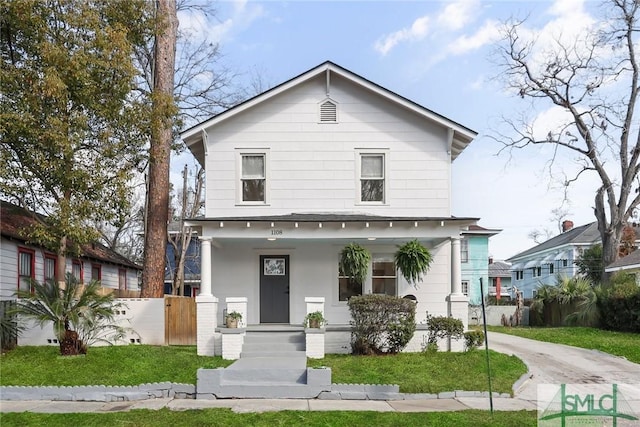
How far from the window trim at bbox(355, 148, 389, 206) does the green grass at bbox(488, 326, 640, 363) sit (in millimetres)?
7073

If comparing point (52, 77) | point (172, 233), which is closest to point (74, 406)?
point (52, 77)

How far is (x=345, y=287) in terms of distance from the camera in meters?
16.8

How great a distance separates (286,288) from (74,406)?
7.40 m

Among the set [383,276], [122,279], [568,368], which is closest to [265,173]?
[383,276]

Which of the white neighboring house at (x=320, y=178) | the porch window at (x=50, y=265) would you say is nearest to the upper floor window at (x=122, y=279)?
the porch window at (x=50, y=265)

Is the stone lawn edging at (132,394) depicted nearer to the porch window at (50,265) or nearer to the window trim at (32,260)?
the window trim at (32,260)

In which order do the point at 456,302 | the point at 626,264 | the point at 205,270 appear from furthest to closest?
the point at 626,264, the point at 456,302, the point at 205,270

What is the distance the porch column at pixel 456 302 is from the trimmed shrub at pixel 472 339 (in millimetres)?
122

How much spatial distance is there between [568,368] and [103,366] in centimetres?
1048

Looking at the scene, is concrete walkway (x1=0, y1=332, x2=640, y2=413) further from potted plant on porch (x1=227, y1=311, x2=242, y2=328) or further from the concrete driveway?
potted plant on porch (x1=227, y1=311, x2=242, y2=328)

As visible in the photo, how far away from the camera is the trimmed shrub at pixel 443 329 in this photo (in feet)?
46.5

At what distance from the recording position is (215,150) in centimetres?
1667

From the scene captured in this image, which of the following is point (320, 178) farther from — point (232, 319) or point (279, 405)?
point (279, 405)

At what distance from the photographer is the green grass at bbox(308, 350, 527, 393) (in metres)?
11.2
